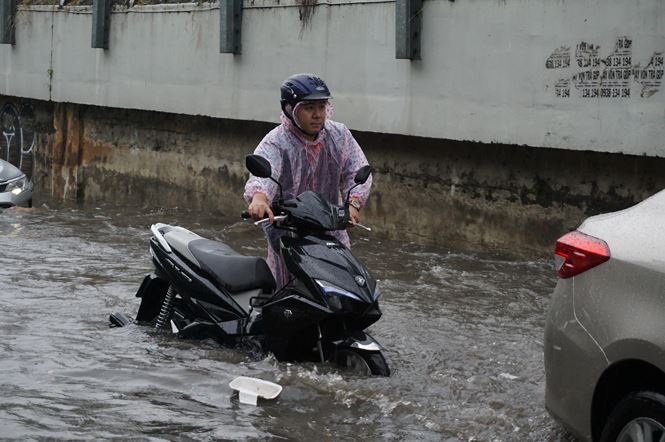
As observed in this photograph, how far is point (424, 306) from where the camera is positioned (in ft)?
30.9

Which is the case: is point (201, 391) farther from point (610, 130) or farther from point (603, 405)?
point (610, 130)

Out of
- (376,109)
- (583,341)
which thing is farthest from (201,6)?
(583,341)

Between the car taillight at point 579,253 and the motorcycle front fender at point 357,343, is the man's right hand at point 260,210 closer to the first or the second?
the motorcycle front fender at point 357,343

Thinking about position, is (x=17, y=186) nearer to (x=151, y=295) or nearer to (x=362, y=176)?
(x=151, y=295)

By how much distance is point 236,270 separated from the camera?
6.92m

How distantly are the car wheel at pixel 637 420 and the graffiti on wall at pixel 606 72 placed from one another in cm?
645

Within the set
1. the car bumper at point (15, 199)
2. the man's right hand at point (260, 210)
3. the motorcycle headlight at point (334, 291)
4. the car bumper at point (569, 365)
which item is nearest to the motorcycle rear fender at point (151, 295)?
the man's right hand at point (260, 210)

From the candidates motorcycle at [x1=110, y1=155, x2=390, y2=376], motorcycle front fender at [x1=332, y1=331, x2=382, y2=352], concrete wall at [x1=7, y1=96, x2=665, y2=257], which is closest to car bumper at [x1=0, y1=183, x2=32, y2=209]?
concrete wall at [x1=7, y1=96, x2=665, y2=257]

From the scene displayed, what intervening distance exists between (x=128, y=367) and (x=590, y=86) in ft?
18.9

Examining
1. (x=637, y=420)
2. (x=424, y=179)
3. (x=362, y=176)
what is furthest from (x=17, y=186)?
(x=637, y=420)

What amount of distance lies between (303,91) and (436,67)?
627 centimetres

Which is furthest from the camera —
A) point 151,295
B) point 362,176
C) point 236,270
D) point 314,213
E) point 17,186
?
point 17,186

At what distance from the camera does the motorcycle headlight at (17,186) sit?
15766 mm

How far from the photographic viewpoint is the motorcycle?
6254 millimetres
